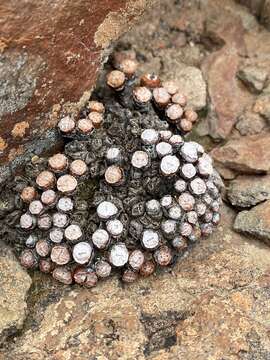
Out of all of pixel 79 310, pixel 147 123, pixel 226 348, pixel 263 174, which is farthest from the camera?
pixel 263 174

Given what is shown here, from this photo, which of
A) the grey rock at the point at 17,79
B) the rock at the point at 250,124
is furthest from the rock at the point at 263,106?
the grey rock at the point at 17,79

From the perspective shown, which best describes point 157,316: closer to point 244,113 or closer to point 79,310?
point 79,310

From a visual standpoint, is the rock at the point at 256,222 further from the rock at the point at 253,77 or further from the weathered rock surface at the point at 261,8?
the weathered rock surface at the point at 261,8

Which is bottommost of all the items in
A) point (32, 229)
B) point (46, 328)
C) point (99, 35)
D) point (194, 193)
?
point (46, 328)

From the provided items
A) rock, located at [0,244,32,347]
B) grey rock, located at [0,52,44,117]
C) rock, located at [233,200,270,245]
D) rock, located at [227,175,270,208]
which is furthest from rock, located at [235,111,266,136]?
rock, located at [0,244,32,347]

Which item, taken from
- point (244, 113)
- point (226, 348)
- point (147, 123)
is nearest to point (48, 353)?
point (226, 348)

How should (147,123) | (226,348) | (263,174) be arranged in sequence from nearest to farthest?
(226,348)
(147,123)
(263,174)
